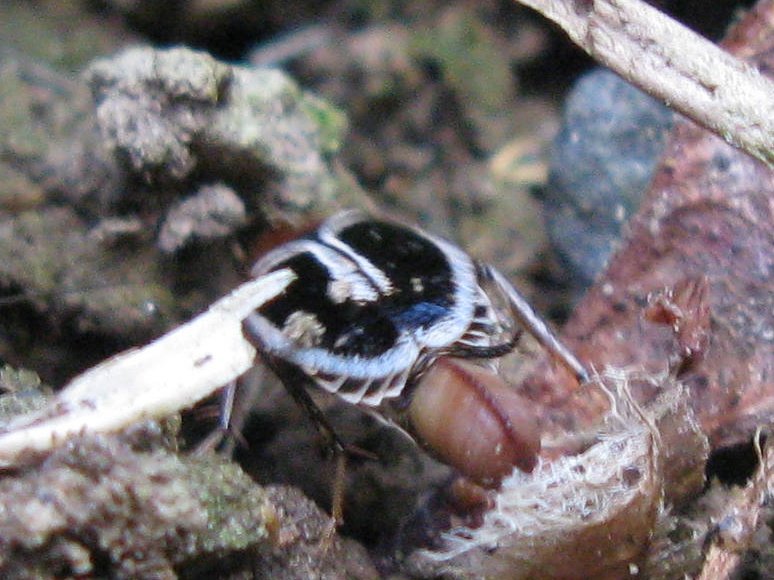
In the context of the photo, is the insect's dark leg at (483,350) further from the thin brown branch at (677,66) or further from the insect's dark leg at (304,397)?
the thin brown branch at (677,66)

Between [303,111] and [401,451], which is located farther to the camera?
[303,111]

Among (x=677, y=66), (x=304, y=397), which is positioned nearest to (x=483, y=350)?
(x=304, y=397)

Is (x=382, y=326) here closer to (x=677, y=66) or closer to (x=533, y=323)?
(x=533, y=323)

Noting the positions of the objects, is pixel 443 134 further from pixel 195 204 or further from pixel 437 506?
pixel 437 506

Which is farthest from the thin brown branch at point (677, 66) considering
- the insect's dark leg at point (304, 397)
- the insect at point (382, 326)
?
the insect's dark leg at point (304, 397)

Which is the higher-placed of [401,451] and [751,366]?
[751,366]

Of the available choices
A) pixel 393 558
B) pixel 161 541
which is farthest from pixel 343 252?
pixel 161 541

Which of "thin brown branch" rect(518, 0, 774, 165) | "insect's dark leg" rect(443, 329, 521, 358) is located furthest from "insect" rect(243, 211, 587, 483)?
"thin brown branch" rect(518, 0, 774, 165)
